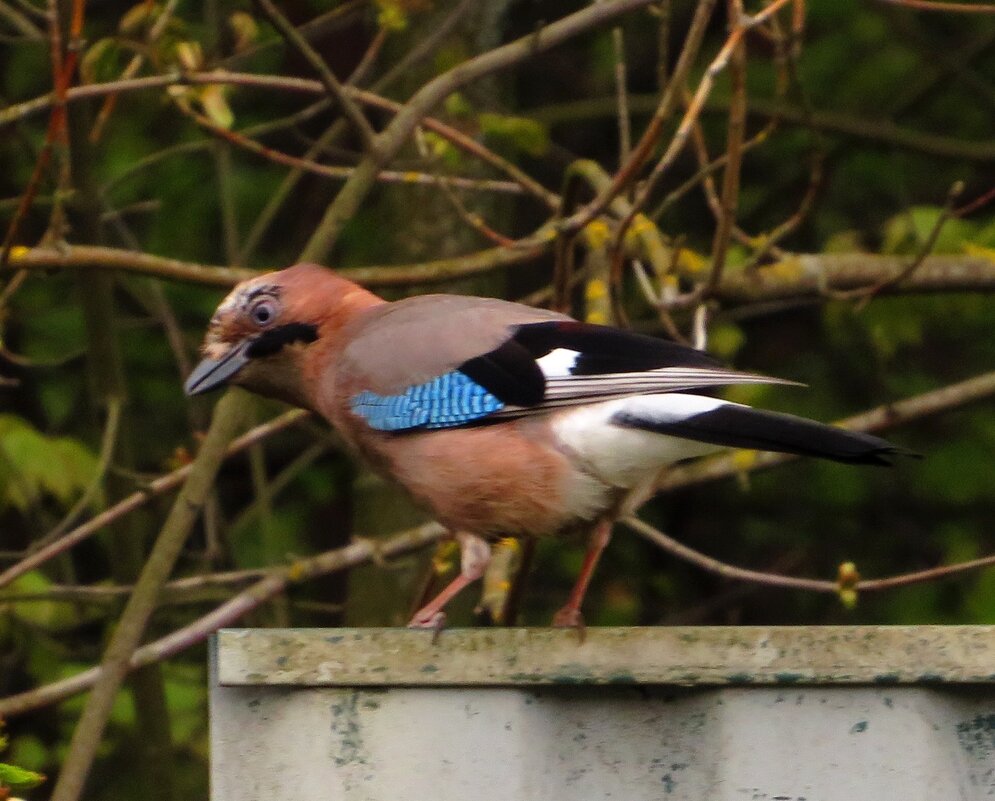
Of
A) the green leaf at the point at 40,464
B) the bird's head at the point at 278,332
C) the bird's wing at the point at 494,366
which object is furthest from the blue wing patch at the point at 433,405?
the green leaf at the point at 40,464

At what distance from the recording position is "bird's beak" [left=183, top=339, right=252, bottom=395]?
3.69 metres

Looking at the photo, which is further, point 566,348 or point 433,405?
point 433,405

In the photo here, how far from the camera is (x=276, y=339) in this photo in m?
3.79

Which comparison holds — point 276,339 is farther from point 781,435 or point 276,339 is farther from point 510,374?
point 781,435

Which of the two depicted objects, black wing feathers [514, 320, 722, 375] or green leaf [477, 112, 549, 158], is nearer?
black wing feathers [514, 320, 722, 375]

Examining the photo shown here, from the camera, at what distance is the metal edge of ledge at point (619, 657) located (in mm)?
2590

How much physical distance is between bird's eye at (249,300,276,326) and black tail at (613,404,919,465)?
1040mm

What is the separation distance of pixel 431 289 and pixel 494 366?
2.18 m

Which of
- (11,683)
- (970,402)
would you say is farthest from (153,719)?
(970,402)

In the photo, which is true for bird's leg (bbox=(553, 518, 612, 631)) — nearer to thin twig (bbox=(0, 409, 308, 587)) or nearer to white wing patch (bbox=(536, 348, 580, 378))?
white wing patch (bbox=(536, 348, 580, 378))

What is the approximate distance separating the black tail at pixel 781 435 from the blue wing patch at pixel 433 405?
0.42m

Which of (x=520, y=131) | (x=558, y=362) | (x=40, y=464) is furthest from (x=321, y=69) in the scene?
Answer: (x=40, y=464)

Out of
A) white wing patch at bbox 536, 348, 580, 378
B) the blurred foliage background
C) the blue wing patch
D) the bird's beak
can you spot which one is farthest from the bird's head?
the blurred foliage background

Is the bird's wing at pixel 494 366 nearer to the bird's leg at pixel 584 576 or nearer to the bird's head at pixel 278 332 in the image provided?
the bird's head at pixel 278 332
